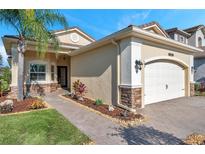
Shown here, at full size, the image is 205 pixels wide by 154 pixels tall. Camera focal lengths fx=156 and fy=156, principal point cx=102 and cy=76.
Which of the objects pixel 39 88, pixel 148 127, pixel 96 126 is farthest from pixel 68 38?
pixel 148 127

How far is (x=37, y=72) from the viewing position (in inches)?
463

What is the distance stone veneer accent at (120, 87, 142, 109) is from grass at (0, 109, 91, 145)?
2855mm

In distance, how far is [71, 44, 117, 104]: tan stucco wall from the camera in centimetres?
788

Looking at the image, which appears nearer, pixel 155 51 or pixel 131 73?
pixel 131 73

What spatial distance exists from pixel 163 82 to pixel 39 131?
7202 mm

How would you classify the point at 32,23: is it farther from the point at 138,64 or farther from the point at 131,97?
the point at 131,97

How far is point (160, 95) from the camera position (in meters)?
8.94

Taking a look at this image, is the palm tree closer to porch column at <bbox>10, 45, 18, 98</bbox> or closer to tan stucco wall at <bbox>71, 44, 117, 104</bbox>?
porch column at <bbox>10, 45, 18, 98</bbox>

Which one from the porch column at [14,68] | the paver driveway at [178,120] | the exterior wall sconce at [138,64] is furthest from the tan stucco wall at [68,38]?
→ the paver driveway at [178,120]

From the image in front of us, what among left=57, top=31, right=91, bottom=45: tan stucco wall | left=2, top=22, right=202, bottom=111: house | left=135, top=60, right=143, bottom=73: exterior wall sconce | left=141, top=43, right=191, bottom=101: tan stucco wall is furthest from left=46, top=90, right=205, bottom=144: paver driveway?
left=57, top=31, right=91, bottom=45: tan stucco wall

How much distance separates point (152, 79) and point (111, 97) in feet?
7.97

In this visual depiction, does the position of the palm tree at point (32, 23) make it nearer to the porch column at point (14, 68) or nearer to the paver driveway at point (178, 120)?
the porch column at point (14, 68)
